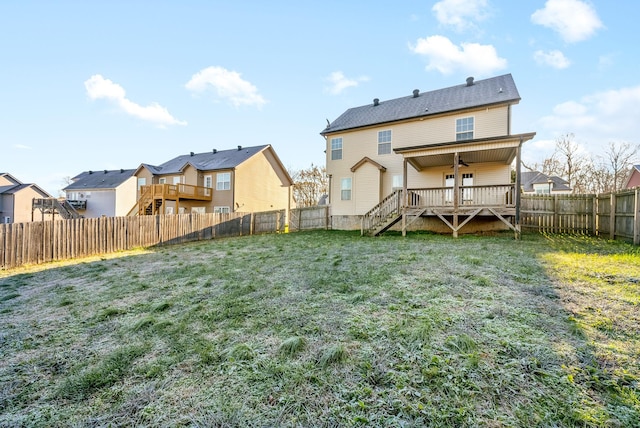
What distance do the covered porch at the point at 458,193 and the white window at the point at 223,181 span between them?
14033 millimetres

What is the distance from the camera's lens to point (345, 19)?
11.1 metres

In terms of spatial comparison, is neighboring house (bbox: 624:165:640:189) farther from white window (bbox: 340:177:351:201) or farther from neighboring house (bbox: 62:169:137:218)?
neighboring house (bbox: 62:169:137:218)

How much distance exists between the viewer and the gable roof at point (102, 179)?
1248 inches

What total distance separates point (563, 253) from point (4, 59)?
74.3 feet

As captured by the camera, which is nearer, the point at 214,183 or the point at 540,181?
the point at 214,183


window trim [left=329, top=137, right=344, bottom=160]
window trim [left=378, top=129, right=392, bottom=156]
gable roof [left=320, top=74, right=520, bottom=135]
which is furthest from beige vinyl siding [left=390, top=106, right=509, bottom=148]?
window trim [left=329, top=137, right=344, bottom=160]

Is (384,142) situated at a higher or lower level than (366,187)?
higher

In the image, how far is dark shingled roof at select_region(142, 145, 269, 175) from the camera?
80.1 feet

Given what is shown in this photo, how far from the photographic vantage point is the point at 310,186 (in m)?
36.5

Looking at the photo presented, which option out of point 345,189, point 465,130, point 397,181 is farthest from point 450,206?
point 345,189

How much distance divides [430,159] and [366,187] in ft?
12.9

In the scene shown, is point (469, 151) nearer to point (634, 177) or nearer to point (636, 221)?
point (636, 221)

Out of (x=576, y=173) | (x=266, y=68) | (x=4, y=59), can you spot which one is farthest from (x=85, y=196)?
(x=576, y=173)

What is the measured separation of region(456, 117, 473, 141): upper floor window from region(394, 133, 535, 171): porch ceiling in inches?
53.3
